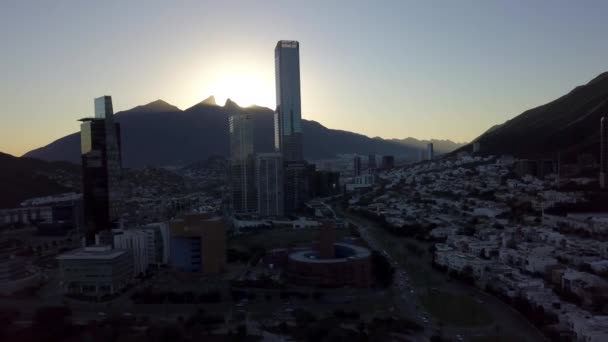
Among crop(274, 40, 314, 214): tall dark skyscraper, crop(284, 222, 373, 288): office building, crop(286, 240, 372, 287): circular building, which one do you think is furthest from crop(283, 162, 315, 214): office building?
crop(286, 240, 372, 287): circular building

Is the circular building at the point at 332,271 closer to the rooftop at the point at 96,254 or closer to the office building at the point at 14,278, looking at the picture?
the rooftop at the point at 96,254

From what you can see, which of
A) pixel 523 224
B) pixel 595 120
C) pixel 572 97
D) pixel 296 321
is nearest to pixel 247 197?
pixel 523 224

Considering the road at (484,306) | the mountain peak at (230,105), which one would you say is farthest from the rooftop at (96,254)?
the mountain peak at (230,105)

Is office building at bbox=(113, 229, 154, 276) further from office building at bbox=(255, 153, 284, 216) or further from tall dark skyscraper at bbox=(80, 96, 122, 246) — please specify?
office building at bbox=(255, 153, 284, 216)

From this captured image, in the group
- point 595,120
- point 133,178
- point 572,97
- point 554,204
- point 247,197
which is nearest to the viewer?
point 554,204

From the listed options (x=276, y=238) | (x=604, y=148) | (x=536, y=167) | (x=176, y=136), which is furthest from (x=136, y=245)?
(x=176, y=136)

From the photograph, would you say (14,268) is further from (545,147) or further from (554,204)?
(545,147)
